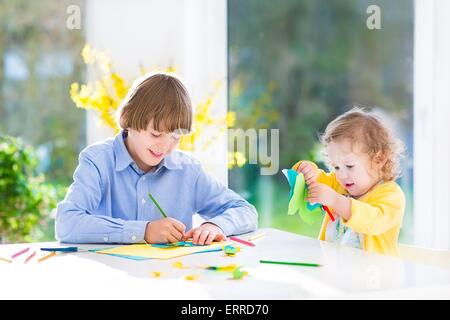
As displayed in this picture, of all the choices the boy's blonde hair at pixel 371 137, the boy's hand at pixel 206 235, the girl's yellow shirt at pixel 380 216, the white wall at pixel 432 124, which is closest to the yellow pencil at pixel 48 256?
the boy's hand at pixel 206 235

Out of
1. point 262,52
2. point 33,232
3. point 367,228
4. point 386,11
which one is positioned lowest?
point 33,232

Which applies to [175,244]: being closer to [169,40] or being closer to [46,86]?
[169,40]

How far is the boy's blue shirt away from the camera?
1510 mm

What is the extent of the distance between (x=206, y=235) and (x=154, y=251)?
166 millimetres

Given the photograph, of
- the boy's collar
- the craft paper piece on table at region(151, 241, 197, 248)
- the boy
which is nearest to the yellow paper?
the craft paper piece on table at region(151, 241, 197, 248)

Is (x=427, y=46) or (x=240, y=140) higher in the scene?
(x=427, y=46)

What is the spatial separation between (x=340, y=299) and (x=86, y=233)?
79cm

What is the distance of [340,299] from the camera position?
2.93 ft

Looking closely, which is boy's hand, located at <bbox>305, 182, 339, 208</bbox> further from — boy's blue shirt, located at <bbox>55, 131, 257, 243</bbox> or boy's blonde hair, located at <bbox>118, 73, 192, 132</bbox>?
boy's blonde hair, located at <bbox>118, 73, 192, 132</bbox>

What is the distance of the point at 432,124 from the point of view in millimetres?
2928
